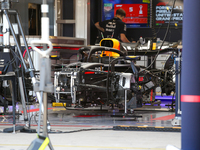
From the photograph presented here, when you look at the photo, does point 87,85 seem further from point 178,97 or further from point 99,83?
point 178,97

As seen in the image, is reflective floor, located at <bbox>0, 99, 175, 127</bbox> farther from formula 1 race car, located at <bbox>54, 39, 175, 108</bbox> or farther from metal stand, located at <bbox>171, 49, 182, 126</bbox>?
formula 1 race car, located at <bbox>54, 39, 175, 108</bbox>

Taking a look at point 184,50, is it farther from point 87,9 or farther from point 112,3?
point 112,3

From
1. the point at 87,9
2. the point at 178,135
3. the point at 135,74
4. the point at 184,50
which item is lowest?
the point at 178,135

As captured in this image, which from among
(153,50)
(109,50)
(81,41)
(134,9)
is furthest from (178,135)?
(134,9)

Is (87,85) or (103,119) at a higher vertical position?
(87,85)

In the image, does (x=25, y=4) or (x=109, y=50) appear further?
(x=25, y=4)

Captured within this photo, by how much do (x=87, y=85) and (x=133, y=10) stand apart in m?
10.4

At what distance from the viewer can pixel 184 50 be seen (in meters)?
2.91

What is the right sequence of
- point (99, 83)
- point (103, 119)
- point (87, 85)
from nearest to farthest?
point (87, 85) < point (99, 83) < point (103, 119)

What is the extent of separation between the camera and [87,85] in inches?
280

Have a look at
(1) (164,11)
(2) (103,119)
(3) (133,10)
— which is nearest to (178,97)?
(2) (103,119)

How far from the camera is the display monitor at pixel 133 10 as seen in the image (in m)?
16.8

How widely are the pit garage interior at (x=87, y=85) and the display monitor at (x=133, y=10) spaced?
110cm

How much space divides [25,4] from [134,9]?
4.95m
